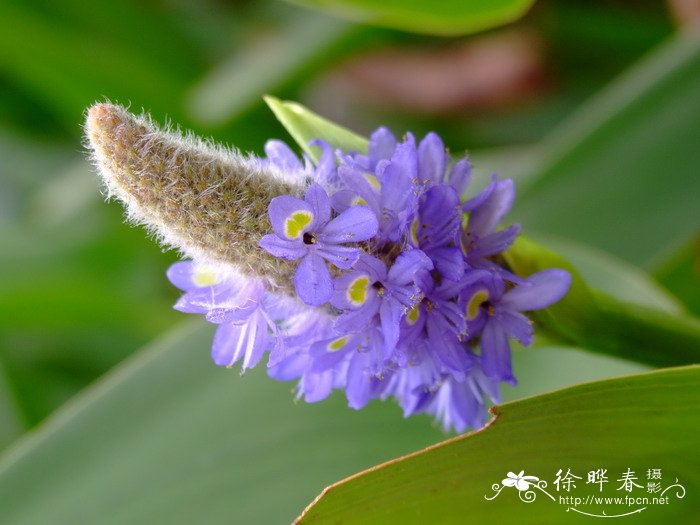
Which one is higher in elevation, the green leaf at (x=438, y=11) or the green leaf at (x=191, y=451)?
the green leaf at (x=438, y=11)

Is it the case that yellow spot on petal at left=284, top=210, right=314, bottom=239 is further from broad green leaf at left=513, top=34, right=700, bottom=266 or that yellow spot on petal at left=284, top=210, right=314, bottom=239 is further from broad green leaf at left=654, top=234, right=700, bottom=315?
broad green leaf at left=654, top=234, right=700, bottom=315

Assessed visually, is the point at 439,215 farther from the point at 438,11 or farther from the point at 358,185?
the point at 438,11

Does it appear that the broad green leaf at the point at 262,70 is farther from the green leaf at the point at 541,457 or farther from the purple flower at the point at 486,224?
the green leaf at the point at 541,457

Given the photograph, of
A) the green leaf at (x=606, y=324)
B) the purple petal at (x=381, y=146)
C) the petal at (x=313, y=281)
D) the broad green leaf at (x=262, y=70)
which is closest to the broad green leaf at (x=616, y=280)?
the green leaf at (x=606, y=324)

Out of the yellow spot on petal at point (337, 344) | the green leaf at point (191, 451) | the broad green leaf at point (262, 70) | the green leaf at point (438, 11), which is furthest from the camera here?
the broad green leaf at point (262, 70)

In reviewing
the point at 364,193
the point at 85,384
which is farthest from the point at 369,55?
the point at 364,193

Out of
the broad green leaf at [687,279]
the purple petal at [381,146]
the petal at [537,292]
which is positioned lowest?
the petal at [537,292]

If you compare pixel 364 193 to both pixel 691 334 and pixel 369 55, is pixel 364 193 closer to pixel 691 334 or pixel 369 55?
pixel 691 334

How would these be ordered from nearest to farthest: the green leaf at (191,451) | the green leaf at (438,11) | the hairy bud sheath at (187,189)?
the hairy bud sheath at (187,189), the green leaf at (191,451), the green leaf at (438,11)
